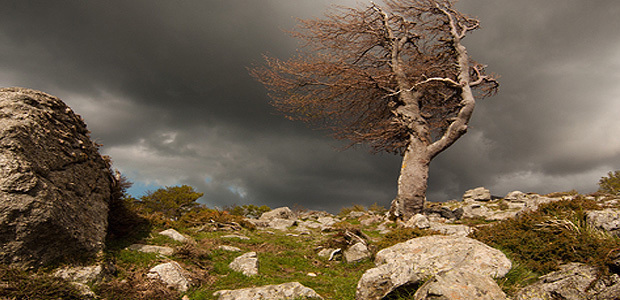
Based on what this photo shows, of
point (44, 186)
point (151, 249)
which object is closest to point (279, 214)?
point (151, 249)

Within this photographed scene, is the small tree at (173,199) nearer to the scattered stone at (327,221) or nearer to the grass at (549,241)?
the scattered stone at (327,221)

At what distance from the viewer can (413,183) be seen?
55.6ft

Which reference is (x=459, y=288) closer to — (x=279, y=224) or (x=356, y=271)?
(x=356, y=271)

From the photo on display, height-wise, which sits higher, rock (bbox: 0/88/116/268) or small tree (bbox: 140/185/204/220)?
small tree (bbox: 140/185/204/220)

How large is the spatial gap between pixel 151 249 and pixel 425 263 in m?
6.74

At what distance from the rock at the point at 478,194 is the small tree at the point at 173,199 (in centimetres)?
3312

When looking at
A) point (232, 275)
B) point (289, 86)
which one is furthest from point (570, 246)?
point (289, 86)

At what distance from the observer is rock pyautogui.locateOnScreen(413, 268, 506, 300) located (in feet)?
13.5

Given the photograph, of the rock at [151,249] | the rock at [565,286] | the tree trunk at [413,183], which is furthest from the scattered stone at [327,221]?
the rock at [565,286]

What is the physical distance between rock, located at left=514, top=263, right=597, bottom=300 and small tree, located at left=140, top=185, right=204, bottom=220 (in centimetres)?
3092

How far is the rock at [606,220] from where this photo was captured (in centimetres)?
675

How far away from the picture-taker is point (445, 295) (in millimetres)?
4055

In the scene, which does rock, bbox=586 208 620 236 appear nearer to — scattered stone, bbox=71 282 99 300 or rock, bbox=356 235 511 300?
rock, bbox=356 235 511 300

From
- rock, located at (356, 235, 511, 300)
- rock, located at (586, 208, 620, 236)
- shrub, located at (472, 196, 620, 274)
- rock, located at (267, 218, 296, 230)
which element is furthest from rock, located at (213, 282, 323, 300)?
rock, located at (267, 218, 296, 230)
